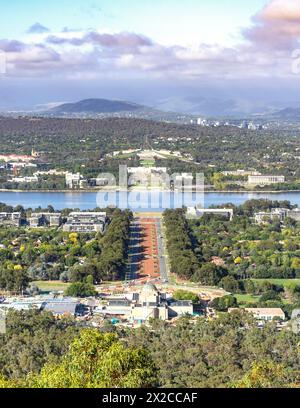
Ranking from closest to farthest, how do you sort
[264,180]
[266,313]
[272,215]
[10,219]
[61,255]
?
[266,313], [61,255], [10,219], [272,215], [264,180]

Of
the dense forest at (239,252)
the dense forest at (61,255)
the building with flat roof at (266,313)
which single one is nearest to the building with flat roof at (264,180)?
the dense forest at (239,252)

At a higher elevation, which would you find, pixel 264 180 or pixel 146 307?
pixel 264 180

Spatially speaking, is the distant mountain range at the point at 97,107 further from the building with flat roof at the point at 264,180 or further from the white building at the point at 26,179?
the building with flat roof at the point at 264,180

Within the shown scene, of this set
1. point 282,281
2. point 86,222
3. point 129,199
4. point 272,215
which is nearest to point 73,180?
point 129,199

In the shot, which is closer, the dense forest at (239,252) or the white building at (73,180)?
the dense forest at (239,252)

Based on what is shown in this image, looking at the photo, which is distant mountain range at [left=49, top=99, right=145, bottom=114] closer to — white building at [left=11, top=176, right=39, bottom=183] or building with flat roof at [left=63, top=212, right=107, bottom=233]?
white building at [left=11, top=176, right=39, bottom=183]

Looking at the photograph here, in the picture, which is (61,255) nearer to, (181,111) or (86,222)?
(86,222)
